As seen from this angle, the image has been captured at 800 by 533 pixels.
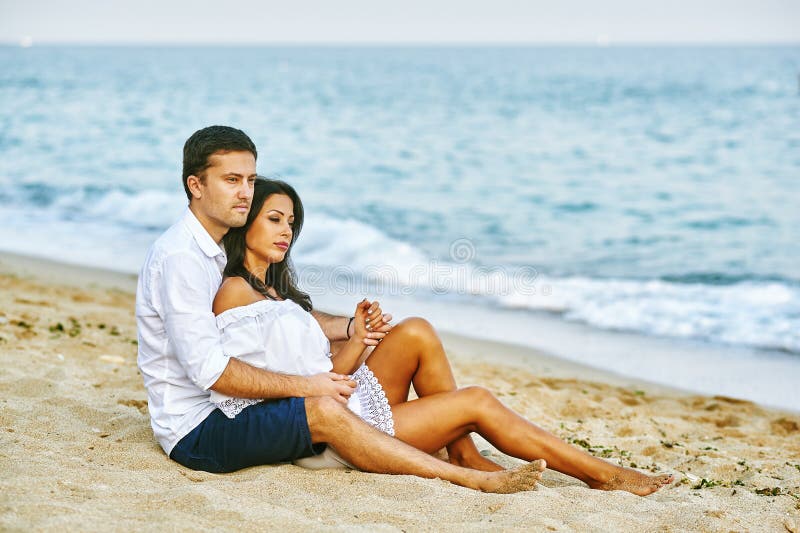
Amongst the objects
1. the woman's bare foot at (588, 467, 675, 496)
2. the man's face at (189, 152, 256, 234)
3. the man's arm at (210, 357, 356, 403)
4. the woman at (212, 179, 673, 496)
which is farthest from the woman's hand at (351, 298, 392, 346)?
the woman's bare foot at (588, 467, 675, 496)

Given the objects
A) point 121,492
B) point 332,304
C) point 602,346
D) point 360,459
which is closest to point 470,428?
point 360,459

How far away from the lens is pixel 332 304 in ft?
27.5

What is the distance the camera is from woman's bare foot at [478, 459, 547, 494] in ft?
11.3

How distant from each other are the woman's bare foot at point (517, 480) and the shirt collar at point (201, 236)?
1.46 metres

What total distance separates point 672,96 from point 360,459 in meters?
33.4

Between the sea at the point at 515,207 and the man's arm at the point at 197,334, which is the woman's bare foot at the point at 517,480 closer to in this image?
the man's arm at the point at 197,334

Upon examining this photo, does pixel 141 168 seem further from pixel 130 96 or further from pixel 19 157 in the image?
pixel 130 96

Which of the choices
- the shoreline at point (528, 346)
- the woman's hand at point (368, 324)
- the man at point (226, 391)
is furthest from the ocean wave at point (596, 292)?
the man at point (226, 391)

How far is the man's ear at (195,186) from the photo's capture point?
3.55 meters

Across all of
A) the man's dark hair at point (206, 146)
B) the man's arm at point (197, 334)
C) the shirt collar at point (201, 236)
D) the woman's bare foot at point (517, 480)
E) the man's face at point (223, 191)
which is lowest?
the woman's bare foot at point (517, 480)

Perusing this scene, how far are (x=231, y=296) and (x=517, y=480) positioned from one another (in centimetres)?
139

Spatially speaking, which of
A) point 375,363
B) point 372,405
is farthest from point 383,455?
point 375,363

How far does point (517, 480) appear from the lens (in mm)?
3453

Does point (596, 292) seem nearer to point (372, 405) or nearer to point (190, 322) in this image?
point (372, 405)
